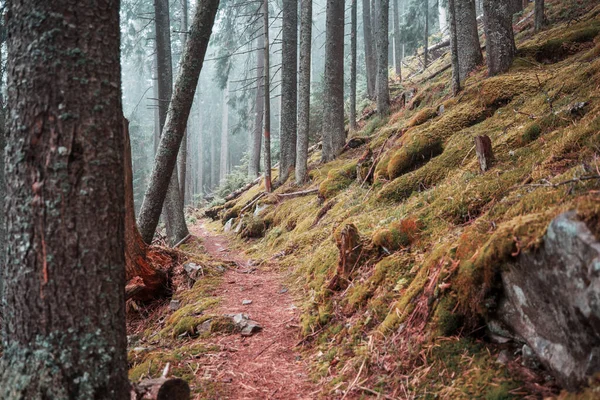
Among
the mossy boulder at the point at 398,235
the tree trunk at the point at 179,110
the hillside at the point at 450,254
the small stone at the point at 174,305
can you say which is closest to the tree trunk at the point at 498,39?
the hillside at the point at 450,254

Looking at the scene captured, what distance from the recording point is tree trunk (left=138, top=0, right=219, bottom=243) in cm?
630

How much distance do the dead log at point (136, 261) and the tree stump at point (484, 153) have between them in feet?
14.5

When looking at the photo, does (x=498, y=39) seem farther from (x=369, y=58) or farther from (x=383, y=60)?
(x=369, y=58)

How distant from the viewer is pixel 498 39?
7.22m

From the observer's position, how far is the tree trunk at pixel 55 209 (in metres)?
→ 2.00

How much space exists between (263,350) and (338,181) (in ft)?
17.4

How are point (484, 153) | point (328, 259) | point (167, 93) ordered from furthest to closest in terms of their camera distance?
point (167, 93) → point (328, 259) → point (484, 153)

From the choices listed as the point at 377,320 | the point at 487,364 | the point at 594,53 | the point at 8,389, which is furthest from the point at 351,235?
the point at 594,53

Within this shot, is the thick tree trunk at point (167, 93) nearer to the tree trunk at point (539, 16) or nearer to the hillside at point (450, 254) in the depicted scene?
the hillside at point (450, 254)

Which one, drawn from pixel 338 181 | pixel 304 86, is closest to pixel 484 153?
pixel 338 181

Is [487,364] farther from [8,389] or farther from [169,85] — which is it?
[169,85]

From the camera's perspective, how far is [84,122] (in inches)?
81.2

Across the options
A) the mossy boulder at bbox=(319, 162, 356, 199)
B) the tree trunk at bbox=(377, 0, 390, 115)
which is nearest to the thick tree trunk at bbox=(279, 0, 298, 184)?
the tree trunk at bbox=(377, 0, 390, 115)

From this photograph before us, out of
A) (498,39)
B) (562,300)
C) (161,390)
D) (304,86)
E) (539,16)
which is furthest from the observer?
(304,86)
